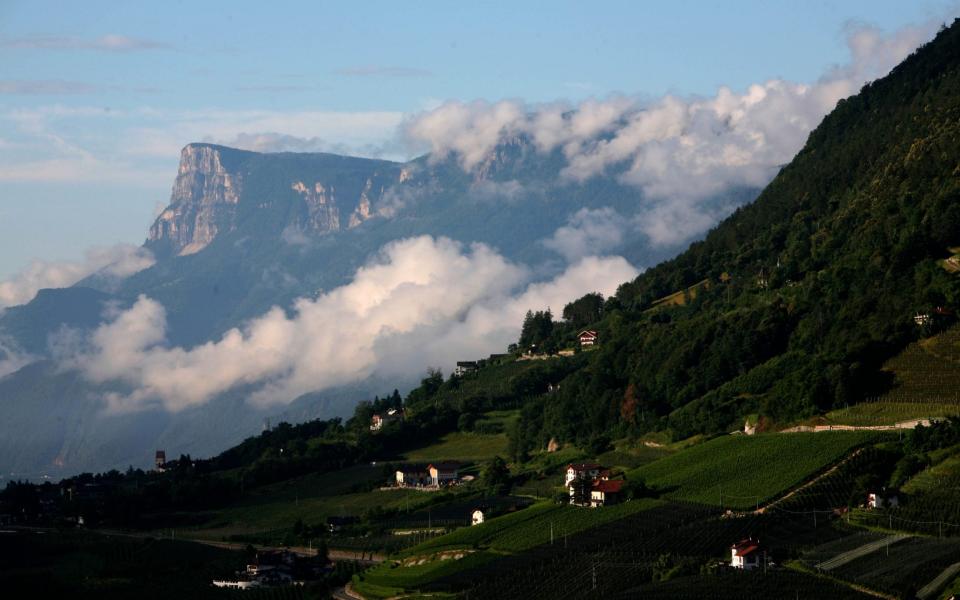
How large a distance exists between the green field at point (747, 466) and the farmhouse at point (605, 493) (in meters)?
2.06

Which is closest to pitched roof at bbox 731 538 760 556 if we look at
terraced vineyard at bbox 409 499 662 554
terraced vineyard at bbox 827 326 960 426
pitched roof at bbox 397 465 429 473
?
terraced vineyard at bbox 409 499 662 554

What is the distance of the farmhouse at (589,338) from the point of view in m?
151

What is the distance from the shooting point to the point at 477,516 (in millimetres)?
95812

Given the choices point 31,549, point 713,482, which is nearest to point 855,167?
point 713,482

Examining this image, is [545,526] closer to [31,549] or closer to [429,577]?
[429,577]

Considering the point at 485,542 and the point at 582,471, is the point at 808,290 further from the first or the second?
the point at 485,542

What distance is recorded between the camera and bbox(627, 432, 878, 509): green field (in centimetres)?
8512

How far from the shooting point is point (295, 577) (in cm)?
9094

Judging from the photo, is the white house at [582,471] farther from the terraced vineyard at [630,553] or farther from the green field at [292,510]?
the terraced vineyard at [630,553]

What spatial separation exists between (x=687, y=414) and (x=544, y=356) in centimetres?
4660

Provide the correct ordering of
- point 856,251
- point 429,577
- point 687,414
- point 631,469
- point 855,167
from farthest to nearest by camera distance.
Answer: point 855,167
point 856,251
point 687,414
point 631,469
point 429,577

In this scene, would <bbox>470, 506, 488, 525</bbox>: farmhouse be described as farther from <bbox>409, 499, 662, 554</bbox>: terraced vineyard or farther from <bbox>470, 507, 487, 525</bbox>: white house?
<bbox>409, 499, 662, 554</bbox>: terraced vineyard

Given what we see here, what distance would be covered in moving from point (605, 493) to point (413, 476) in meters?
30.3

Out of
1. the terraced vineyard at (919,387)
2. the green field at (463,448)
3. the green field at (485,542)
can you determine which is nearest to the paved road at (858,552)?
the green field at (485,542)
